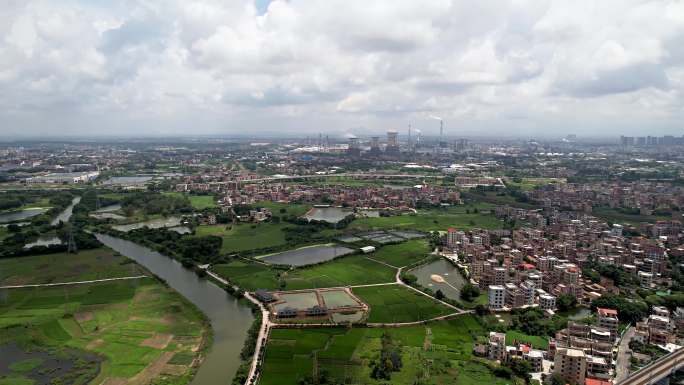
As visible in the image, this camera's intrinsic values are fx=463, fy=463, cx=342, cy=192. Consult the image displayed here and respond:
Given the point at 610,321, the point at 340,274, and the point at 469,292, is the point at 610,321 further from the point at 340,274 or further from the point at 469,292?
the point at 340,274

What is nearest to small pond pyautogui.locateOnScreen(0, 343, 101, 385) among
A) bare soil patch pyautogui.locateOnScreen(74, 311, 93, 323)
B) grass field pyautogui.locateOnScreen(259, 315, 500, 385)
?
bare soil patch pyautogui.locateOnScreen(74, 311, 93, 323)

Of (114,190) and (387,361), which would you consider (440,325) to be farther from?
(114,190)

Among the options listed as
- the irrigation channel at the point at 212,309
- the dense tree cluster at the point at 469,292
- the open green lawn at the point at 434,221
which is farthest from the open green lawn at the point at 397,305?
the open green lawn at the point at 434,221

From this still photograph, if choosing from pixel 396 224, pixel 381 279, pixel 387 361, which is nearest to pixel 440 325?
pixel 387 361

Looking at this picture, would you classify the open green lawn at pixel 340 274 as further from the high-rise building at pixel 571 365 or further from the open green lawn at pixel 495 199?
the open green lawn at pixel 495 199

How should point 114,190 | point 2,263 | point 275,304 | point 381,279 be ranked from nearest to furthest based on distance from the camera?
point 275,304, point 381,279, point 2,263, point 114,190

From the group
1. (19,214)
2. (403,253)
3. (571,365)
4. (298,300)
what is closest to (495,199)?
(403,253)

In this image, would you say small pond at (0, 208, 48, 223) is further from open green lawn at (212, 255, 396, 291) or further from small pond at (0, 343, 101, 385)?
small pond at (0, 343, 101, 385)
